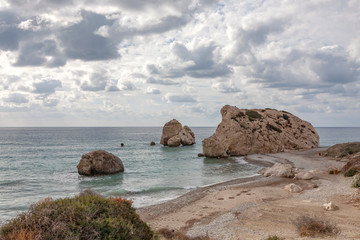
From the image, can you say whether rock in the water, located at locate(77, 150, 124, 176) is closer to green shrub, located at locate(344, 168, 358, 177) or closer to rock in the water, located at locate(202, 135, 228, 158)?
rock in the water, located at locate(202, 135, 228, 158)

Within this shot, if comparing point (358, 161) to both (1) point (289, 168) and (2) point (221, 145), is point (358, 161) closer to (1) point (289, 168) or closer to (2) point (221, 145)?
(1) point (289, 168)

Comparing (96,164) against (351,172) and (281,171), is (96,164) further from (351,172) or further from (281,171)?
(351,172)

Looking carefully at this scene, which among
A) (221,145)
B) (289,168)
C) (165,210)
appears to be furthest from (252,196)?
(221,145)

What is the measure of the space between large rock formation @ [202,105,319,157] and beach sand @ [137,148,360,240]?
28566 millimetres

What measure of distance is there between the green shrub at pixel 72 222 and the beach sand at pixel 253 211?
5.65m

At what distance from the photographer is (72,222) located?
21.4ft

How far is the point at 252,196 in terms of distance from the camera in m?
19.6

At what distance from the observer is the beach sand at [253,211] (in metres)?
12.1

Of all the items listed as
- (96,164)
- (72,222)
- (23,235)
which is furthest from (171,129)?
(23,235)

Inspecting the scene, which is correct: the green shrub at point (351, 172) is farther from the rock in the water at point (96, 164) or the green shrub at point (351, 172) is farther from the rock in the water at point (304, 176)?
the rock in the water at point (96, 164)

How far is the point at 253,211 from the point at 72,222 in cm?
1168

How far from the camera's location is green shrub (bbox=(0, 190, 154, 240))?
6.18 meters

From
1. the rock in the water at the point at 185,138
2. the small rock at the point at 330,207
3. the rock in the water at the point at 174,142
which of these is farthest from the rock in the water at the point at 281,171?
the rock in the water at the point at 185,138

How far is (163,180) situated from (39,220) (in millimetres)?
23336
